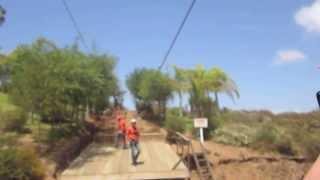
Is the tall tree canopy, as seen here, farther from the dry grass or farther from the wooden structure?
the dry grass

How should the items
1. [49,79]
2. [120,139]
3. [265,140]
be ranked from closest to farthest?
[49,79] < [120,139] < [265,140]

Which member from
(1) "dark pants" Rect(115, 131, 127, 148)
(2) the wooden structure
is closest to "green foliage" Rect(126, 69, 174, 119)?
(1) "dark pants" Rect(115, 131, 127, 148)

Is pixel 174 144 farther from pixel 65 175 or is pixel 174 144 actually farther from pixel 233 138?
pixel 65 175

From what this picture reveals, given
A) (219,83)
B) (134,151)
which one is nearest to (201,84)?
(219,83)

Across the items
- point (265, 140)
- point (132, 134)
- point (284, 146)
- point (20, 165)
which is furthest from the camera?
point (284, 146)

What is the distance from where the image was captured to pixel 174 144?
2775 cm

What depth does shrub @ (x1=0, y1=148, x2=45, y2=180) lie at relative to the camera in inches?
646

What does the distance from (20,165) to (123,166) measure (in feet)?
14.0

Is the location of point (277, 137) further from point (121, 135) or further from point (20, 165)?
point (20, 165)

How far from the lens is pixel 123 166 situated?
19594 millimetres

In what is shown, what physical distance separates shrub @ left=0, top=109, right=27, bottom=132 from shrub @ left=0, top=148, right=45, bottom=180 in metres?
10.1

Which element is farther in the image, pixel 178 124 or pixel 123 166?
pixel 178 124

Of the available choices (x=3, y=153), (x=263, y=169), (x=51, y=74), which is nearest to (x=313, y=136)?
(x=263, y=169)

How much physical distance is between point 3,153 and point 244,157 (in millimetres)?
12609
